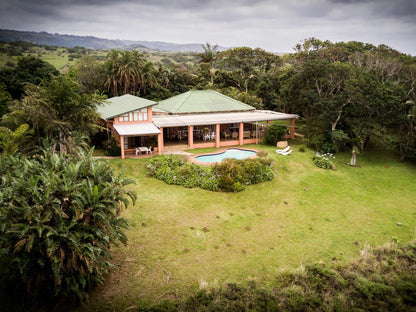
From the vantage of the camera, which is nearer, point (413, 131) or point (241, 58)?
point (413, 131)

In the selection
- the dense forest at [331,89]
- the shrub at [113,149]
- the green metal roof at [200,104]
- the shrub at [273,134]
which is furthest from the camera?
the green metal roof at [200,104]

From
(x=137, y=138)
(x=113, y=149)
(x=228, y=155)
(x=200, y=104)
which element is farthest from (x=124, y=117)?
(x=228, y=155)

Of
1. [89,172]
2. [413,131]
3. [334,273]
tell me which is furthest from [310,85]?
[89,172]

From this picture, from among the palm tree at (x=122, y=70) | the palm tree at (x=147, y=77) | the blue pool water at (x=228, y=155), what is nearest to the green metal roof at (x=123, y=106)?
the blue pool water at (x=228, y=155)

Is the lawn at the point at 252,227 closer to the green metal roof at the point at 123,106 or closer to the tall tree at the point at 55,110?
the tall tree at the point at 55,110

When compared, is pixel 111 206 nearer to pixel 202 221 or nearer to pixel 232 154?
pixel 202 221
